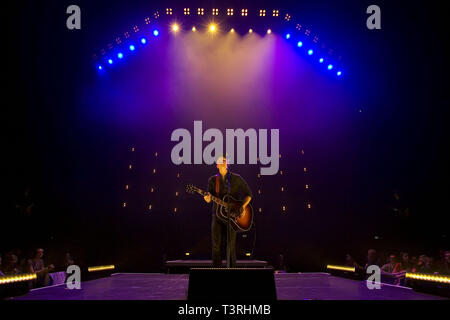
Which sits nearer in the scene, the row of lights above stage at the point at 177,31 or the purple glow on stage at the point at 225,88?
the row of lights above stage at the point at 177,31

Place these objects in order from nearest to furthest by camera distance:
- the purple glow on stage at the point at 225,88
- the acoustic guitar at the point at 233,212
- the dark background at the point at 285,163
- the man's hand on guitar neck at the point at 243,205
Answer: the acoustic guitar at the point at 233,212, the man's hand on guitar neck at the point at 243,205, the dark background at the point at 285,163, the purple glow on stage at the point at 225,88

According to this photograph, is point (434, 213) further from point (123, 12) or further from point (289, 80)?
point (123, 12)

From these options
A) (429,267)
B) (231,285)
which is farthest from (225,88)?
(231,285)

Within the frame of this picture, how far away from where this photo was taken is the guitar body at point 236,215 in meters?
5.16

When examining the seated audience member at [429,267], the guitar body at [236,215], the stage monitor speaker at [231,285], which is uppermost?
the guitar body at [236,215]

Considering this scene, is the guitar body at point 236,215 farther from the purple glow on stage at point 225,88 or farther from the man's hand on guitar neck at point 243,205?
the purple glow on stage at point 225,88

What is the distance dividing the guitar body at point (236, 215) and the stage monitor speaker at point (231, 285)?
1.63 metres

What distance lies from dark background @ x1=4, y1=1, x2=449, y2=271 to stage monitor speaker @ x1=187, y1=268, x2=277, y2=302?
584cm

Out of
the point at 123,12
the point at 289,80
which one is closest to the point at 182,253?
the point at 289,80

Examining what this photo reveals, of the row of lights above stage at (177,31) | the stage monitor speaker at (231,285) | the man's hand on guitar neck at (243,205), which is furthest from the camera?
the row of lights above stage at (177,31)

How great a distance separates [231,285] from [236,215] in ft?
6.03

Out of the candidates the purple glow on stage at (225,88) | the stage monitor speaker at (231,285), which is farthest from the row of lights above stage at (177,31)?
the stage monitor speaker at (231,285)

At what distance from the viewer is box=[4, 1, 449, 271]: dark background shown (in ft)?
28.1

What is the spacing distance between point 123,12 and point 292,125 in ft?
17.0
